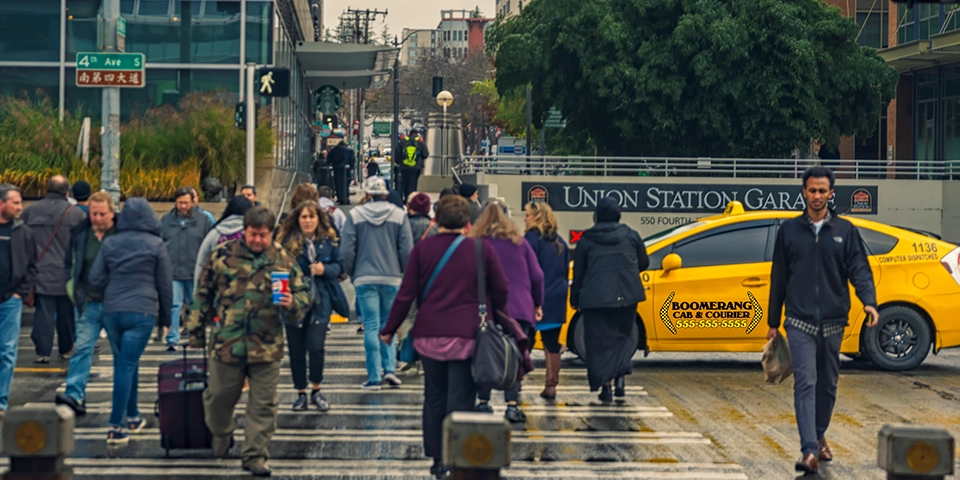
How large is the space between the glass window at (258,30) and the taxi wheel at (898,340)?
1681cm

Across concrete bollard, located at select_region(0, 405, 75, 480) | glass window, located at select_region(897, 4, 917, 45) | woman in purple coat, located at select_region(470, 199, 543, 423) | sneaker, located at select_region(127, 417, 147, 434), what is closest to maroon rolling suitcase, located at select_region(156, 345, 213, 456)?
sneaker, located at select_region(127, 417, 147, 434)

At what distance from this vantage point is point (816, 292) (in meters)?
8.07

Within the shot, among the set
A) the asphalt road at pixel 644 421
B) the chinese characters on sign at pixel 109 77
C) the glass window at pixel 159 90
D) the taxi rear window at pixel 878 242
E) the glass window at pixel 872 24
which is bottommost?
the asphalt road at pixel 644 421

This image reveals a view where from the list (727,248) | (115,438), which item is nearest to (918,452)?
(115,438)

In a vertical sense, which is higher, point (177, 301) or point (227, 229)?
point (227, 229)

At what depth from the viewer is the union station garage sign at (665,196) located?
34.6 metres

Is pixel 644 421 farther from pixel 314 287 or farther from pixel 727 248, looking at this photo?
pixel 727 248

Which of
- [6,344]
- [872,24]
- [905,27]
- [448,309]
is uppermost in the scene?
[872,24]

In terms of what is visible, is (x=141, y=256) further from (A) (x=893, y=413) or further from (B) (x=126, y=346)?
(A) (x=893, y=413)

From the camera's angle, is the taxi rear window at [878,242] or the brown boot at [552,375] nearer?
the brown boot at [552,375]

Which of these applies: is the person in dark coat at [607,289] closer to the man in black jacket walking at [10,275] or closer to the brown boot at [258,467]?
the brown boot at [258,467]

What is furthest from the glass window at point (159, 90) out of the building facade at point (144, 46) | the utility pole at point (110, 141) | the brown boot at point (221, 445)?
the brown boot at point (221, 445)

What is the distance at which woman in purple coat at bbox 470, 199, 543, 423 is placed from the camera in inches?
358

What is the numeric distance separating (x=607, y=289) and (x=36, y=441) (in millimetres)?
5894
